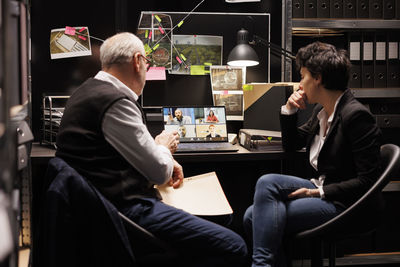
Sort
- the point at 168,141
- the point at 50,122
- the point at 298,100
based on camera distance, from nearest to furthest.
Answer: the point at 168,141
the point at 298,100
the point at 50,122

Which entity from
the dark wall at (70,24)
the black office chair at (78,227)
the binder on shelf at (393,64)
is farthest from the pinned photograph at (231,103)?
the black office chair at (78,227)

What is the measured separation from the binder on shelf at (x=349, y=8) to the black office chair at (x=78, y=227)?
74.1 inches

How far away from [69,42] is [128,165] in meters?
1.35

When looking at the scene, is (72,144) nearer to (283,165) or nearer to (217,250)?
(217,250)

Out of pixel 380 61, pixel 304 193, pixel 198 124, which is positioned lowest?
pixel 304 193

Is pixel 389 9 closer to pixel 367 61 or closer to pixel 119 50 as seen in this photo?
pixel 367 61

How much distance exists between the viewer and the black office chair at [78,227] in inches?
47.1

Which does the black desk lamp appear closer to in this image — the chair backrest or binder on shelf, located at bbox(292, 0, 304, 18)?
binder on shelf, located at bbox(292, 0, 304, 18)

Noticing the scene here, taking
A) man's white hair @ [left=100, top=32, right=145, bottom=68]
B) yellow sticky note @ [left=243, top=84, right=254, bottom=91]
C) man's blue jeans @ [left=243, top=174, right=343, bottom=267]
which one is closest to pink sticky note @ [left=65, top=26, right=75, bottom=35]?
man's white hair @ [left=100, top=32, right=145, bottom=68]

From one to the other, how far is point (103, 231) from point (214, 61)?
1.60 m

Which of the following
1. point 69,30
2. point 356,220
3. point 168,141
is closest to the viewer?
point 356,220

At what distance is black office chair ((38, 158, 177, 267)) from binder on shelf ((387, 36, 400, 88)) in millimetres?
1916

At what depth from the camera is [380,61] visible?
7.96ft

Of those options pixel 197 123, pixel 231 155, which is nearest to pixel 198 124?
pixel 197 123
